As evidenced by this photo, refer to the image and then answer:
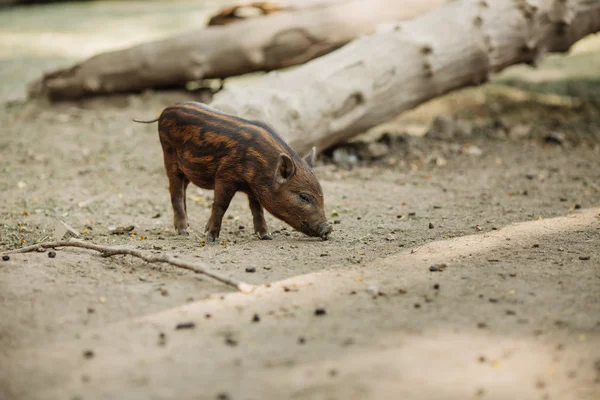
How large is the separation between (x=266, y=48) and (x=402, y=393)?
724 centimetres

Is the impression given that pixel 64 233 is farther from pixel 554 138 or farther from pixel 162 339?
pixel 554 138

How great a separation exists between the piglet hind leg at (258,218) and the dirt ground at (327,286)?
0.10 m

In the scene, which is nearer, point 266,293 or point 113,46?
point 266,293

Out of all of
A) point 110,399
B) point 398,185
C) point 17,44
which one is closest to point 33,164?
point 398,185

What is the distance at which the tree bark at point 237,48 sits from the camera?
944cm

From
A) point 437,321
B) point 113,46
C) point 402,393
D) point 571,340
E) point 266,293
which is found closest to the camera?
point 402,393

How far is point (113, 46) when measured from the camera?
531 inches

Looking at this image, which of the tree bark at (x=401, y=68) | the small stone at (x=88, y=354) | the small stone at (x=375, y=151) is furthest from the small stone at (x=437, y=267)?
the small stone at (x=375, y=151)

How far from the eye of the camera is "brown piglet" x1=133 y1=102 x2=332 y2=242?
5.24m

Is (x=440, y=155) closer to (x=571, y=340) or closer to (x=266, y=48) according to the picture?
(x=266, y=48)

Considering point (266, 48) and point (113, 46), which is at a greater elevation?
point (266, 48)

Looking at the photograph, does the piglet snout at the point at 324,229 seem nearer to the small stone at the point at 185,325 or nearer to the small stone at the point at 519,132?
the small stone at the point at 185,325

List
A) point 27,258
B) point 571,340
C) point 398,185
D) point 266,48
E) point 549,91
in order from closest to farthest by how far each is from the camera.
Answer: point 571,340, point 27,258, point 398,185, point 266,48, point 549,91

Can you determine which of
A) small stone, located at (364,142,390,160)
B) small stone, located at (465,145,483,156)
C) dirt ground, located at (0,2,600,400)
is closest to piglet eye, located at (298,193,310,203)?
dirt ground, located at (0,2,600,400)
